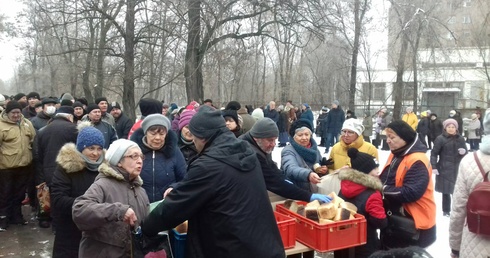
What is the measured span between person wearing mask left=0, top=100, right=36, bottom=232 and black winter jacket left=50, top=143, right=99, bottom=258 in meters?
3.28

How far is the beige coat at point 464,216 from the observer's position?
308 cm

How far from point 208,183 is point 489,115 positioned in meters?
2.40

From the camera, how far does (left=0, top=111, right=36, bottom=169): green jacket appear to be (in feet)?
20.7

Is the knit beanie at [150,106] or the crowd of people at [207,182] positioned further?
the knit beanie at [150,106]

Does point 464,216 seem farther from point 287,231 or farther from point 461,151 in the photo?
point 461,151

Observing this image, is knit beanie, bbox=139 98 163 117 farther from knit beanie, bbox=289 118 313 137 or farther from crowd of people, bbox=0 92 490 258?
knit beanie, bbox=289 118 313 137

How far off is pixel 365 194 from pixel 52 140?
4400mm

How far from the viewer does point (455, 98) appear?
89.2 feet

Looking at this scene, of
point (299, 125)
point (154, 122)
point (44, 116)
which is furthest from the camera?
point (44, 116)

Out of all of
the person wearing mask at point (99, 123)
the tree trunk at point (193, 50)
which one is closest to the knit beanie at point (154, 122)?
the person wearing mask at point (99, 123)

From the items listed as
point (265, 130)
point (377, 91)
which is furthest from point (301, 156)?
point (377, 91)

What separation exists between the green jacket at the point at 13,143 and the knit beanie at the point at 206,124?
4.86 m

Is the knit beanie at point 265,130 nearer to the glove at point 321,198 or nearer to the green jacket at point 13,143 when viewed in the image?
the glove at point 321,198

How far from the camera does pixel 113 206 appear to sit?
2.78 m
